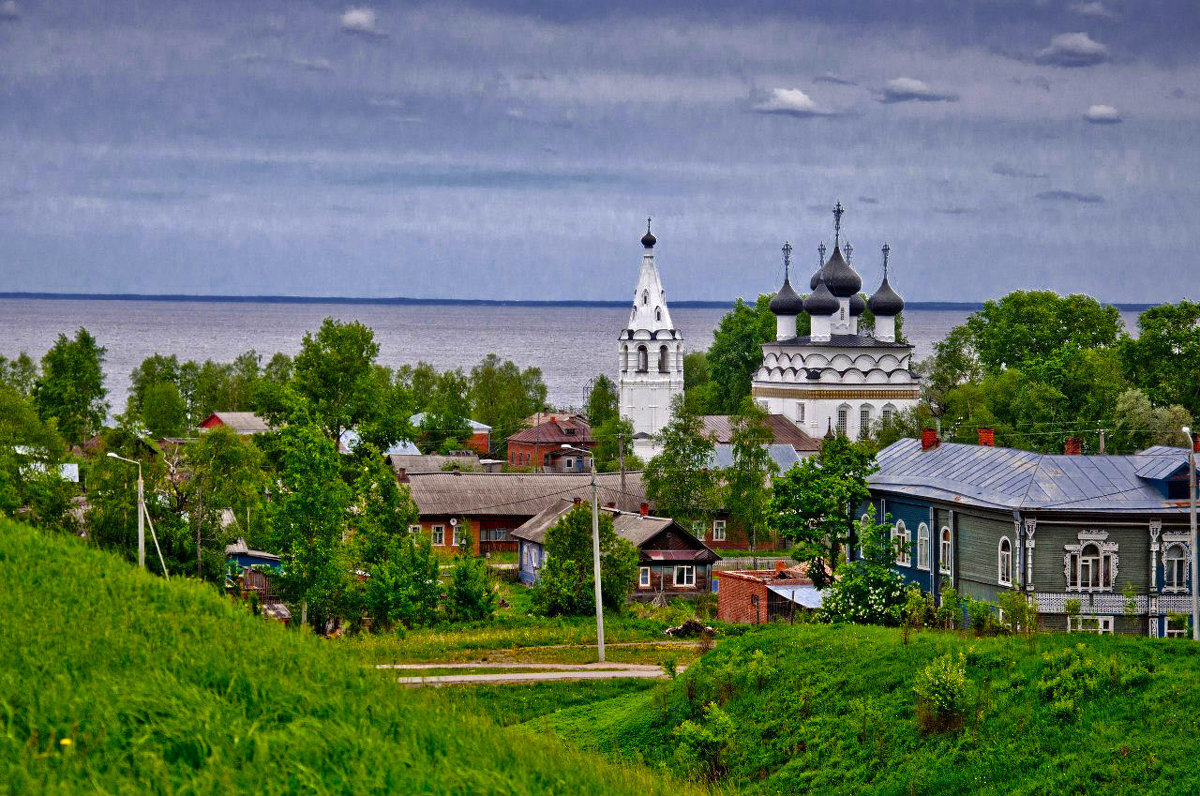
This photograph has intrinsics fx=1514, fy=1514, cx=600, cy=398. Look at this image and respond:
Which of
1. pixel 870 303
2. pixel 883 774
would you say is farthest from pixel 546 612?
pixel 870 303

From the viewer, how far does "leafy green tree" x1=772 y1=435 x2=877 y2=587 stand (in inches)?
1315

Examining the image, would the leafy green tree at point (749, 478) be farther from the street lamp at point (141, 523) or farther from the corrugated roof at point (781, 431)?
the street lamp at point (141, 523)

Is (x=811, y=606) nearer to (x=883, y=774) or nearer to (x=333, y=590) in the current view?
(x=333, y=590)

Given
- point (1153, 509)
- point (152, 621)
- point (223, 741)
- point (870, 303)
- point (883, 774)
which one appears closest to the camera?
point (223, 741)

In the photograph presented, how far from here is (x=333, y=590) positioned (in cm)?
3362

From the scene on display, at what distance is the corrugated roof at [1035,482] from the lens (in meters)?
30.1

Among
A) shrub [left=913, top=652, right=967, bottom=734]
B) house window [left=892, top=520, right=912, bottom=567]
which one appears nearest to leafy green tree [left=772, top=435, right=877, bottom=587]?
house window [left=892, top=520, right=912, bottom=567]

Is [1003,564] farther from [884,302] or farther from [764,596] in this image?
[884,302]

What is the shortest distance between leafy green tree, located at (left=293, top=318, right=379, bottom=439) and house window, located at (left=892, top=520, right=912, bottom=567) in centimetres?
1701

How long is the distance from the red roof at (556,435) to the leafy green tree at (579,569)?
40.1 m

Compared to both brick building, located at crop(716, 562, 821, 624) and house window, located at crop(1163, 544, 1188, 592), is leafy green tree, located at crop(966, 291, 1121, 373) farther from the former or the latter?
house window, located at crop(1163, 544, 1188, 592)

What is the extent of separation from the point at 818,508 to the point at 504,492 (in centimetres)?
2333

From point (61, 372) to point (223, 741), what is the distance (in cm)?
6501

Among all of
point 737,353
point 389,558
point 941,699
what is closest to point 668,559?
point 389,558
